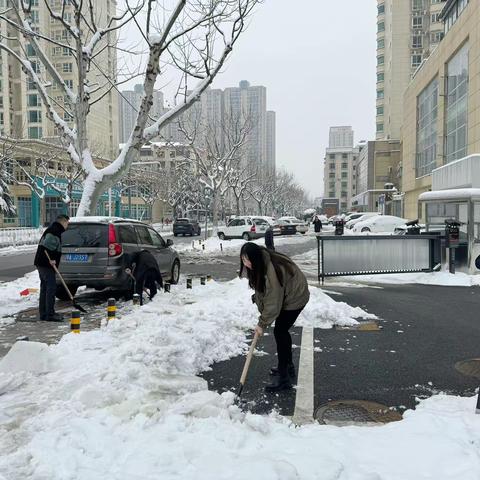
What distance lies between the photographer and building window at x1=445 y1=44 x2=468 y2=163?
32.1m

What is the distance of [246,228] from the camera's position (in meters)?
32.2

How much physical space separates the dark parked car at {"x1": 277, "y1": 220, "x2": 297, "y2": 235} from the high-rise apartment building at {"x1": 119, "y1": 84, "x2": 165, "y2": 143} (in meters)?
12.8

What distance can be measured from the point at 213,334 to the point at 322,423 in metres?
2.50

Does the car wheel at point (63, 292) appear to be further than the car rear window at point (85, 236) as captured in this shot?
Yes

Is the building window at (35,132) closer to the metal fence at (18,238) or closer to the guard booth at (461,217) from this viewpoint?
the metal fence at (18,238)

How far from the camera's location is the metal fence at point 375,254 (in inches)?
478

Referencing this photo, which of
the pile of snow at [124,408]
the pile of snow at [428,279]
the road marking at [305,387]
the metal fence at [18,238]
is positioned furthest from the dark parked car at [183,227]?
the road marking at [305,387]

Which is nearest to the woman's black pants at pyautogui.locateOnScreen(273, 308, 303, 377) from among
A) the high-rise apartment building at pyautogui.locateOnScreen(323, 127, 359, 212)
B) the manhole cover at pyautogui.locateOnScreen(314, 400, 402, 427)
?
the manhole cover at pyautogui.locateOnScreen(314, 400, 402, 427)

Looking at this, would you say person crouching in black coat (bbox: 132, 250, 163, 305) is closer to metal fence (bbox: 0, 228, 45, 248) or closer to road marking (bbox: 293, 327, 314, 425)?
road marking (bbox: 293, 327, 314, 425)

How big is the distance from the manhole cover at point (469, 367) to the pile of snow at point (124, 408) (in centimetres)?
260

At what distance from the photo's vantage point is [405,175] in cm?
5184

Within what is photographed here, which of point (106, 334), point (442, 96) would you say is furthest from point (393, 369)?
point (442, 96)

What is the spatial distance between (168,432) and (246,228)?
28.8 meters

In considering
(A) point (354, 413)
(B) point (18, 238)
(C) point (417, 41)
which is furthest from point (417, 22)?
(A) point (354, 413)
